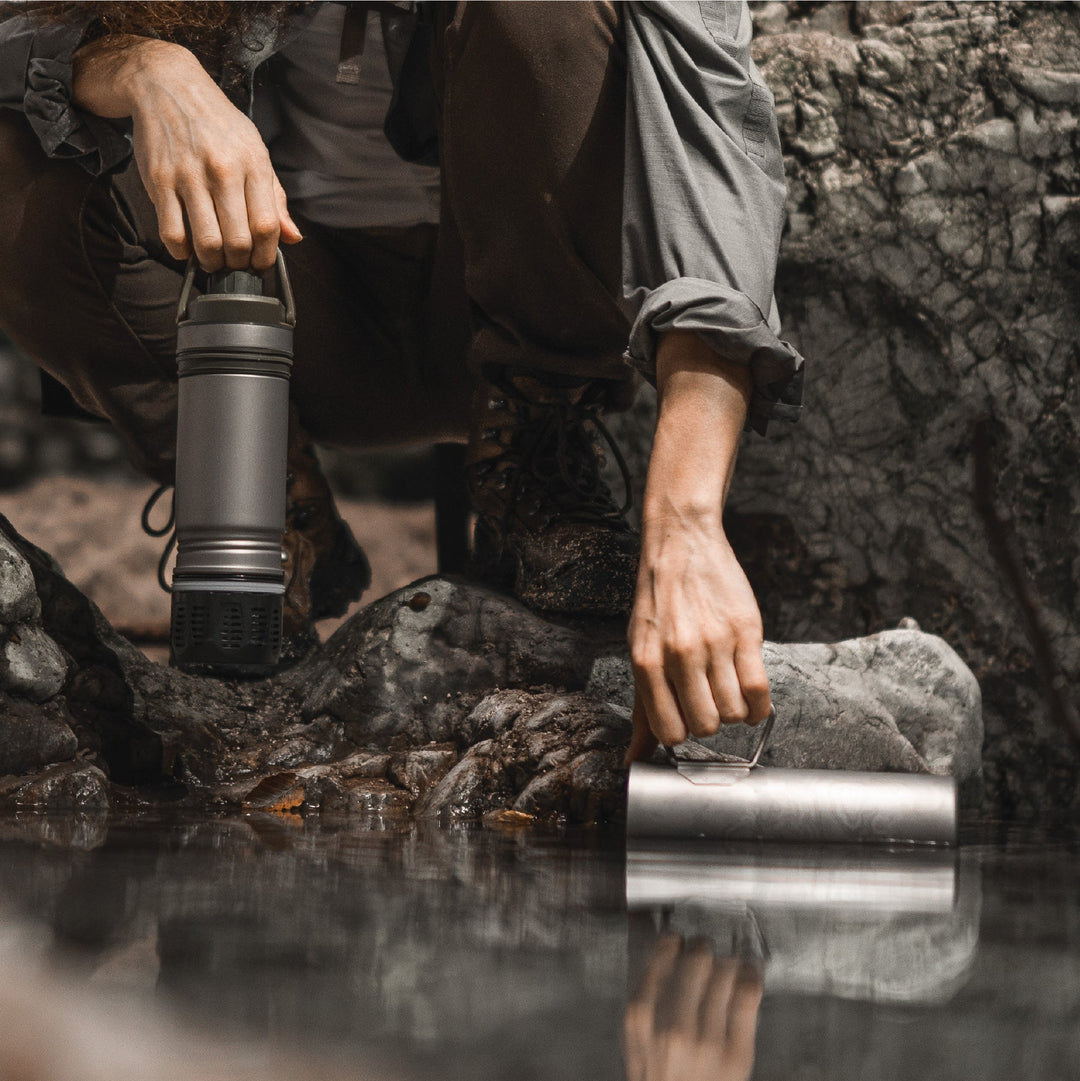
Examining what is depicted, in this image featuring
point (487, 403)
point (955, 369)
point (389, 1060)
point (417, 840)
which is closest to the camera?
point (389, 1060)

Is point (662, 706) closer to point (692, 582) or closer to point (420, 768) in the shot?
point (692, 582)

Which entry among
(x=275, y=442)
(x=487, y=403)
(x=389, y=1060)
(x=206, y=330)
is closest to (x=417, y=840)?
(x=275, y=442)

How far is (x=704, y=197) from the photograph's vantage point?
1271 mm

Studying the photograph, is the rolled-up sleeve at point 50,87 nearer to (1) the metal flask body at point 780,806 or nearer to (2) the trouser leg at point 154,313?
(2) the trouser leg at point 154,313

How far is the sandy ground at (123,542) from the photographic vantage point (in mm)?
4086

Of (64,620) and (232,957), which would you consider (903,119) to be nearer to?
(64,620)

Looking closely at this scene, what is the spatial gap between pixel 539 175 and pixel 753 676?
0.73 m

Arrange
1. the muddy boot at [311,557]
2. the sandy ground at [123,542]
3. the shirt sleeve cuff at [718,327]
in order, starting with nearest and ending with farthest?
the shirt sleeve cuff at [718,327] → the muddy boot at [311,557] → the sandy ground at [123,542]

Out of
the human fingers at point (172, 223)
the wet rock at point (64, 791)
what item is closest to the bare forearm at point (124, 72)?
the human fingers at point (172, 223)

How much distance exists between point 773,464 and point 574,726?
3.25 feet

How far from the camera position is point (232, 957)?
608 millimetres

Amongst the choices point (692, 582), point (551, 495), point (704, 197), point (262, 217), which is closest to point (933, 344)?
point (551, 495)

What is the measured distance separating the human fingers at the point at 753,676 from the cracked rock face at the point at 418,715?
143mm

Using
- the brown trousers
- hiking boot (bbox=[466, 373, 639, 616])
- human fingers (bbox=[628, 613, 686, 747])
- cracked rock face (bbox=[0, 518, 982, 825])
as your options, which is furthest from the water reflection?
the brown trousers
